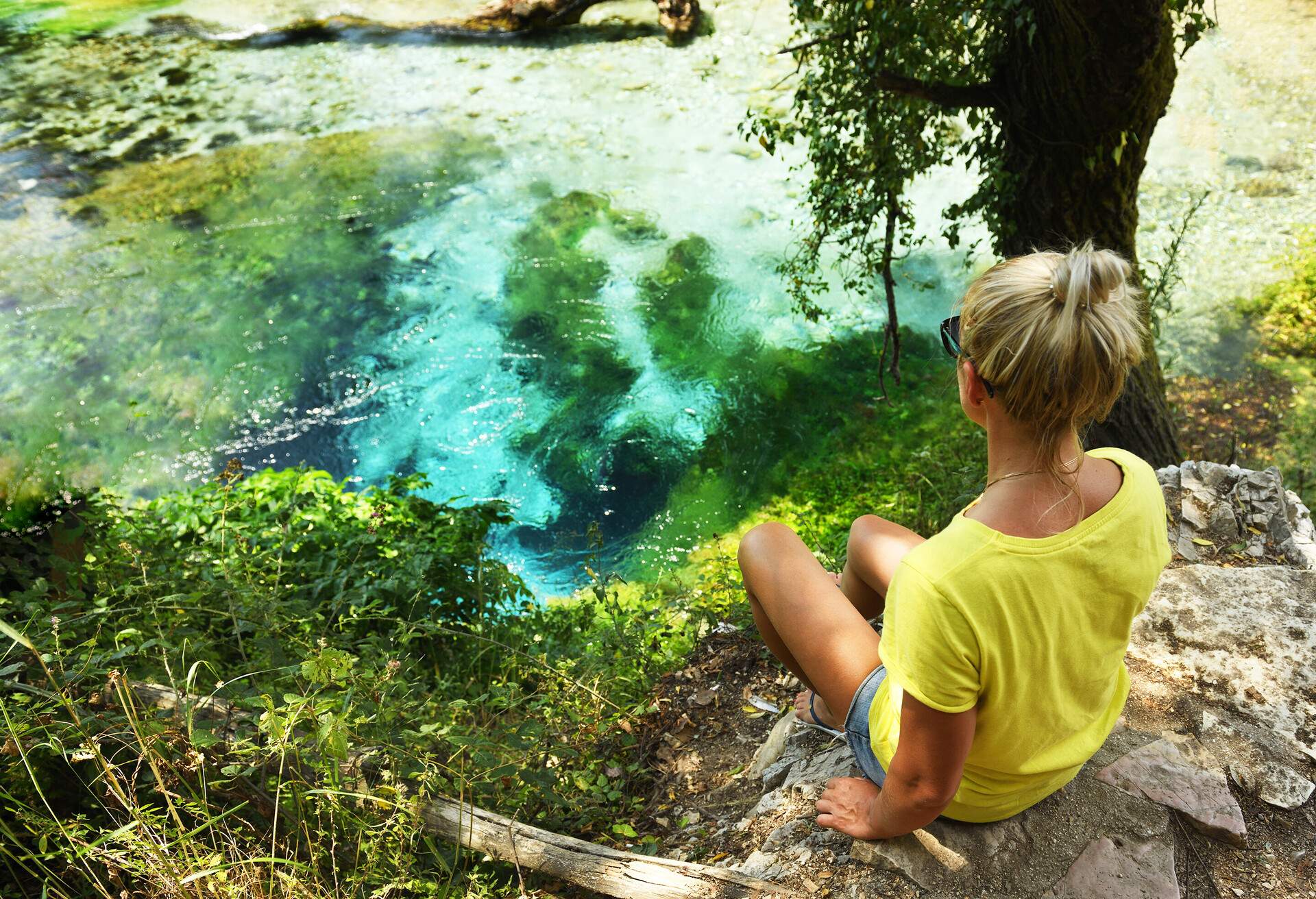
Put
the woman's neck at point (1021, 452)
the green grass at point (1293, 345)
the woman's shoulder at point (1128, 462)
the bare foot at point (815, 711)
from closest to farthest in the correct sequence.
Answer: the woman's neck at point (1021, 452) < the woman's shoulder at point (1128, 462) < the bare foot at point (815, 711) < the green grass at point (1293, 345)

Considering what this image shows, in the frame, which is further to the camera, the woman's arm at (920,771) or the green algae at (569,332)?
the green algae at (569,332)

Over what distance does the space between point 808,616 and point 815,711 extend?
42 centimetres

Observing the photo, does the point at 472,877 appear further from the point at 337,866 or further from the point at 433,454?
the point at 433,454

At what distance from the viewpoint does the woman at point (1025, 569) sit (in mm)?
1530

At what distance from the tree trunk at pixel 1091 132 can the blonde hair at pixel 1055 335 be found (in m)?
2.25

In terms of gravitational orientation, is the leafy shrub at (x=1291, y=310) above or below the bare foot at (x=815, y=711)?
below

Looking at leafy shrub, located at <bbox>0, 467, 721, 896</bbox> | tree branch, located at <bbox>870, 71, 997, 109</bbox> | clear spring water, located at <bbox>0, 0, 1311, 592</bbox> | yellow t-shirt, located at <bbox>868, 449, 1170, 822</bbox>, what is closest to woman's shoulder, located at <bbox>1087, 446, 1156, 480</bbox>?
yellow t-shirt, located at <bbox>868, 449, 1170, 822</bbox>

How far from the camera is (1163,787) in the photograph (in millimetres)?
2160

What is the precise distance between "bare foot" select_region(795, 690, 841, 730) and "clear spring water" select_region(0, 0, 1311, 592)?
2837 mm

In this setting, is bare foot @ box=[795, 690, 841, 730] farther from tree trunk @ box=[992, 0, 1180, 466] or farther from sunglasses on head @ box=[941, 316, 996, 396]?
tree trunk @ box=[992, 0, 1180, 466]

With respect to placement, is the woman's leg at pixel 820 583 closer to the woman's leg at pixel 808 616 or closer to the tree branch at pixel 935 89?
the woman's leg at pixel 808 616

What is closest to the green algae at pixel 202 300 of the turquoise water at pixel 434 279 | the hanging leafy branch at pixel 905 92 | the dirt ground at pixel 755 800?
the turquoise water at pixel 434 279

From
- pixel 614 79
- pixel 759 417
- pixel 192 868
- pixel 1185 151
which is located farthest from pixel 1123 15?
pixel 614 79

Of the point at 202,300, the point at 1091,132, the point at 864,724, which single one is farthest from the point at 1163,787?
the point at 202,300
